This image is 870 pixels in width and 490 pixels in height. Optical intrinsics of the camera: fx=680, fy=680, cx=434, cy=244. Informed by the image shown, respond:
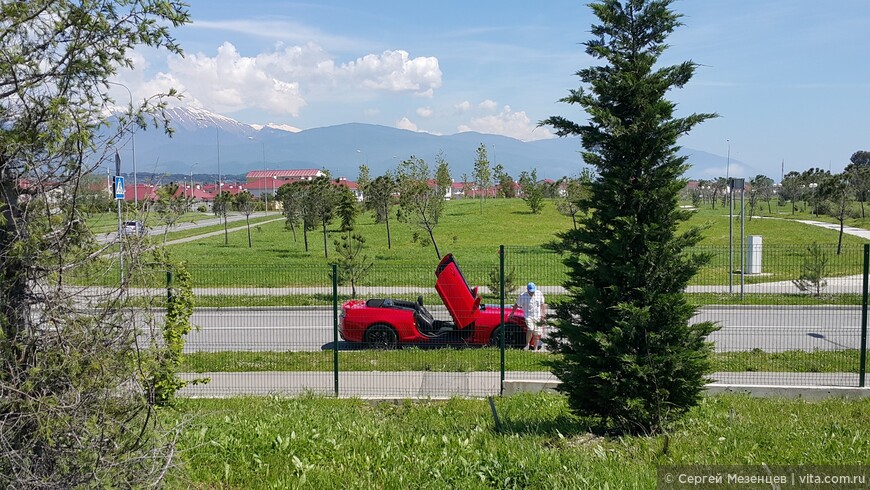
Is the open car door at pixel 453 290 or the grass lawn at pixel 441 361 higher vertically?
the open car door at pixel 453 290

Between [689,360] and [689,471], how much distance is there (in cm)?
149

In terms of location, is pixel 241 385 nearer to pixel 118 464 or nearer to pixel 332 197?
pixel 118 464

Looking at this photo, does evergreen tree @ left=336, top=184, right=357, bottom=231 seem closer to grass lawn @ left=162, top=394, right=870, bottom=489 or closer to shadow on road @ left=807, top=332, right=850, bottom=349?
shadow on road @ left=807, top=332, right=850, bottom=349

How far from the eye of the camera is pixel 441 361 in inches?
465

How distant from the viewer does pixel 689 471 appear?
5441 mm

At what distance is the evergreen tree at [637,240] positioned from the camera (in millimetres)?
6547

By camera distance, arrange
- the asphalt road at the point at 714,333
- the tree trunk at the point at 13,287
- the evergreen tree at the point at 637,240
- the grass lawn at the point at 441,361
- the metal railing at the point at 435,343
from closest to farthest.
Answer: the tree trunk at the point at 13,287 → the evergreen tree at the point at 637,240 → the metal railing at the point at 435,343 → the grass lawn at the point at 441,361 → the asphalt road at the point at 714,333

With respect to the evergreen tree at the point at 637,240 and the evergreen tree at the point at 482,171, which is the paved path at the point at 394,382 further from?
the evergreen tree at the point at 482,171

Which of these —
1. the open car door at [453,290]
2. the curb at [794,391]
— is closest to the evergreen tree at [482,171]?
the open car door at [453,290]

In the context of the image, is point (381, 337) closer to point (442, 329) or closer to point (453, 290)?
point (442, 329)

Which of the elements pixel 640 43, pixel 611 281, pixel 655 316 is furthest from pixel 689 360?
pixel 640 43

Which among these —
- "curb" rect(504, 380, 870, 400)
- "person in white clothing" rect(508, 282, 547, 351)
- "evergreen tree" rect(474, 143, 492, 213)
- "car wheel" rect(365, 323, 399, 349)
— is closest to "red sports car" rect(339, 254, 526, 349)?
"car wheel" rect(365, 323, 399, 349)

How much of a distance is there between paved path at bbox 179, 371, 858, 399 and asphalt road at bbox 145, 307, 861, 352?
1519 millimetres

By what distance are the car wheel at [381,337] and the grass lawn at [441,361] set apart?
225 mm
